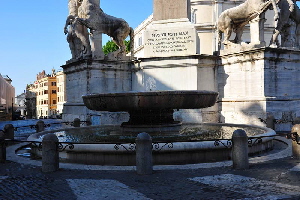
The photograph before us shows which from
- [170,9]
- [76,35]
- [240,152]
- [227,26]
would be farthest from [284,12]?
[240,152]

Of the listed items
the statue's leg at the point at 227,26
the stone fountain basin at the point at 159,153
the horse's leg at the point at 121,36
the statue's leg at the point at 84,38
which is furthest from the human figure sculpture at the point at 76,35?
the stone fountain basin at the point at 159,153

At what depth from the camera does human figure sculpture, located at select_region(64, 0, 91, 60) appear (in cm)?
1827

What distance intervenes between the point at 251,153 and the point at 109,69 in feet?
37.0

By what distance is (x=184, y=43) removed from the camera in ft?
49.8

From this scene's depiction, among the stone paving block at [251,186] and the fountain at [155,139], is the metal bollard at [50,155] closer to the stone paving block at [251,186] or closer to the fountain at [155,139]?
A: the fountain at [155,139]

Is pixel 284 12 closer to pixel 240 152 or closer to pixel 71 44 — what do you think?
pixel 71 44

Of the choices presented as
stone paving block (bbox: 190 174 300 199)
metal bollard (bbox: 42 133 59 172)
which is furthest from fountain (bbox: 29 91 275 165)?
stone paving block (bbox: 190 174 300 199)

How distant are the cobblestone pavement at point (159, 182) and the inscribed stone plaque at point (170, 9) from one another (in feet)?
32.4

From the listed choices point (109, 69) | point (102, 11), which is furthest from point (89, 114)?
point (102, 11)

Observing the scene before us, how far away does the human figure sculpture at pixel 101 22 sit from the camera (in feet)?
59.4

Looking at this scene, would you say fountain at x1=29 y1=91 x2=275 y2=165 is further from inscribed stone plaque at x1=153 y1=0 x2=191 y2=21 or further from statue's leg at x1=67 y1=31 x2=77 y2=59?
statue's leg at x1=67 y1=31 x2=77 y2=59

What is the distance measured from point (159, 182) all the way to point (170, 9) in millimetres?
11557

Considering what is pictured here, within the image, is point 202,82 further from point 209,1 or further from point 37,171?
point 209,1

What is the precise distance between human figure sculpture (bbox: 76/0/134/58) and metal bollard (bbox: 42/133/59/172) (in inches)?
472
